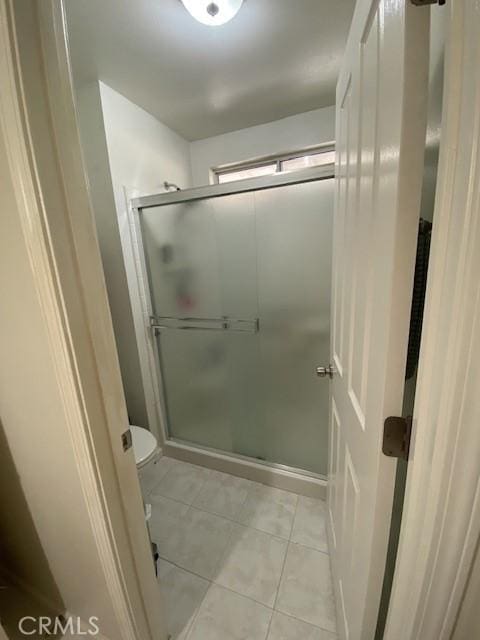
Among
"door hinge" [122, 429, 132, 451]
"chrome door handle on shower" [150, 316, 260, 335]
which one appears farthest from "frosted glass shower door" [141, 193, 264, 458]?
"door hinge" [122, 429, 132, 451]

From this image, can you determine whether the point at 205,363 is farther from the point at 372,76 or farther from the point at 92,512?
Answer: the point at 372,76

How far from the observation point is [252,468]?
1.65 m

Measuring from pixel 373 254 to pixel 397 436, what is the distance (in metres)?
0.37

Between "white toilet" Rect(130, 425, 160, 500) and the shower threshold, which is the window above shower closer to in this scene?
"white toilet" Rect(130, 425, 160, 500)

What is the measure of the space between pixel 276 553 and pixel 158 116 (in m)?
2.71

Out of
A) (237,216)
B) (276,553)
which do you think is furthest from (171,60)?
(276,553)

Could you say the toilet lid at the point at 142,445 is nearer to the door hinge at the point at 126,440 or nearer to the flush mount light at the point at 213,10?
the door hinge at the point at 126,440

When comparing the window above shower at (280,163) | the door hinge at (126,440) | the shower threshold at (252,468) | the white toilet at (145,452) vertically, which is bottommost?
the shower threshold at (252,468)

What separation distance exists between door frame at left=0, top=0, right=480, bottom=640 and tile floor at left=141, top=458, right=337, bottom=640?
0.57 m

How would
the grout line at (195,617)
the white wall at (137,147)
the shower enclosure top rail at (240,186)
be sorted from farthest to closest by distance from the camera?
the white wall at (137,147), the shower enclosure top rail at (240,186), the grout line at (195,617)

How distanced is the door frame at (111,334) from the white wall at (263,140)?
5.75ft

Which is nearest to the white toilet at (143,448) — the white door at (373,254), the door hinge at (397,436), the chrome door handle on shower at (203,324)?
the chrome door handle on shower at (203,324)

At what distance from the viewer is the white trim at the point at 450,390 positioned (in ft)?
1.05

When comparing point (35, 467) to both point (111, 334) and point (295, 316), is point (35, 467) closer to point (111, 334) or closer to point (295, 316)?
point (111, 334)
